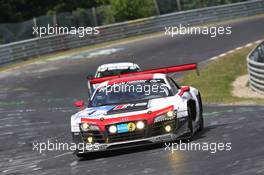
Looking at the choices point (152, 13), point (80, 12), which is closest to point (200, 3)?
point (152, 13)

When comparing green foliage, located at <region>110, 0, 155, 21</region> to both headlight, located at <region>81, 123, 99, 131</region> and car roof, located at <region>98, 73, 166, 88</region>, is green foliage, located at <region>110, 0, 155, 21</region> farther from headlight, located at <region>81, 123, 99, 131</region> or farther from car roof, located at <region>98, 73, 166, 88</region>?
headlight, located at <region>81, 123, 99, 131</region>

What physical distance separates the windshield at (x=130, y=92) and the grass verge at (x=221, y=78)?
25.2ft

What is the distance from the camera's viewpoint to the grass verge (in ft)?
72.2

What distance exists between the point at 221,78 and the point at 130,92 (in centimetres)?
1551

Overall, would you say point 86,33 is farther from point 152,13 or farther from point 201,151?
point 201,151

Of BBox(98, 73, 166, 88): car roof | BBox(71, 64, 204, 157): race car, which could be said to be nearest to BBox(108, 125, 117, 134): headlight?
BBox(71, 64, 204, 157): race car

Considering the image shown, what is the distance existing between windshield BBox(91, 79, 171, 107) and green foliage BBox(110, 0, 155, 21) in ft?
112

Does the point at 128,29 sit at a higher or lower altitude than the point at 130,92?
lower

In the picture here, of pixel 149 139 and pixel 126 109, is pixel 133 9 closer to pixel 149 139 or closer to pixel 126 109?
pixel 126 109

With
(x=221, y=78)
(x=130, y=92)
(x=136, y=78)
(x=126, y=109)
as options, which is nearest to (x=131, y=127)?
(x=126, y=109)

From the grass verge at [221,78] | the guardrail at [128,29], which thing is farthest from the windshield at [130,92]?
the guardrail at [128,29]

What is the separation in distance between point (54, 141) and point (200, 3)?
3264cm

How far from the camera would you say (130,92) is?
12586 millimetres

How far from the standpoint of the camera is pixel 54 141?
15.1 m
